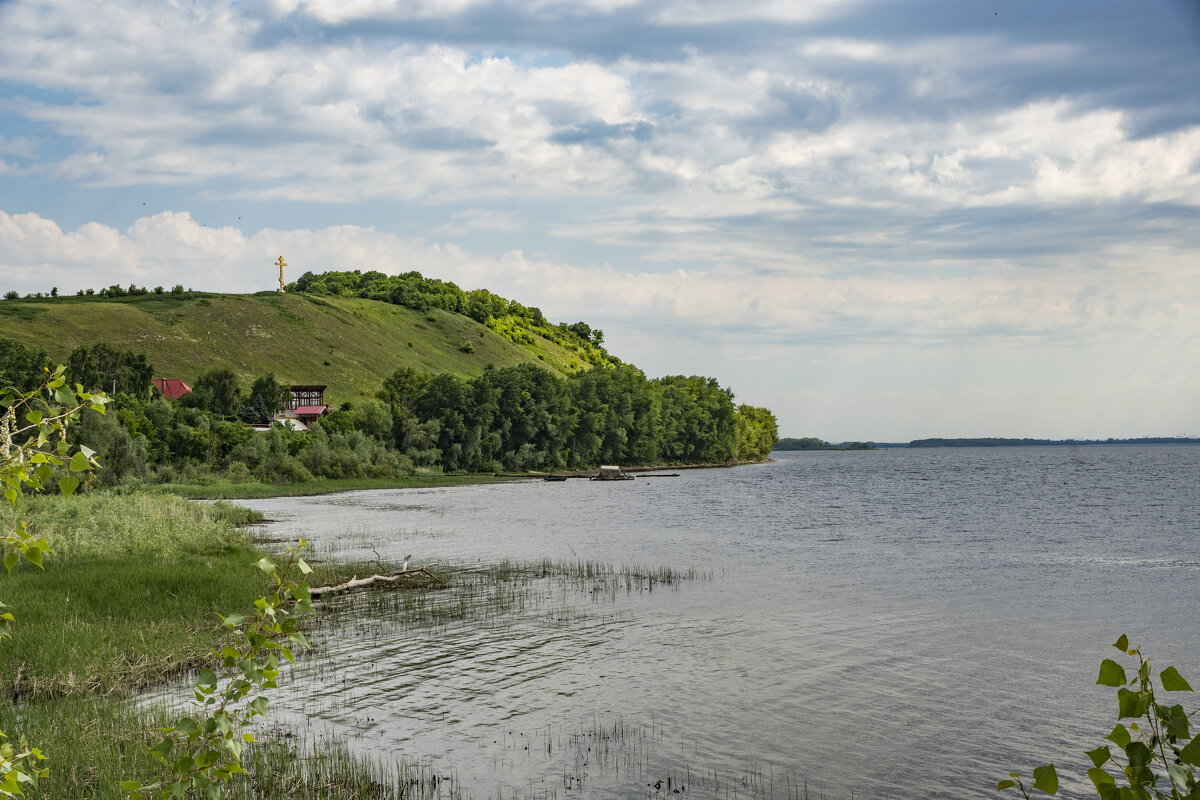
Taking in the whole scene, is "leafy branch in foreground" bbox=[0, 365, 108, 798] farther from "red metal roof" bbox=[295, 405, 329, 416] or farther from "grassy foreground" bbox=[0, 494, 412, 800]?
"red metal roof" bbox=[295, 405, 329, 416]

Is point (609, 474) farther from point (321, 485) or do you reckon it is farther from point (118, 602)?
point (118, 602)

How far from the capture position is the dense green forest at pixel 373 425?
3809 inches

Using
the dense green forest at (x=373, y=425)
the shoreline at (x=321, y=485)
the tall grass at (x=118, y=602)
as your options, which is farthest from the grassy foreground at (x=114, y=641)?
the dense green forest at (x=373, y=425)

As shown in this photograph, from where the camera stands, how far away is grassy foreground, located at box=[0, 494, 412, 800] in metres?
12.6

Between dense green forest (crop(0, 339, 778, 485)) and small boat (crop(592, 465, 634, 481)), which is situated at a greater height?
dense green forest (crop(0, 339, 778, 485))

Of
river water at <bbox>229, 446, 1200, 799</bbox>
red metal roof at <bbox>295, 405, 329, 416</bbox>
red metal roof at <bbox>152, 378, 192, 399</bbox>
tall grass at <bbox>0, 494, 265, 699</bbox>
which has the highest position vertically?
red metal roof at <bbox>152, 378, 192, 399</bbox>

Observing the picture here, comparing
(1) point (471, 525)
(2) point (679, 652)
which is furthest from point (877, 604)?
(1) point (471, 525)

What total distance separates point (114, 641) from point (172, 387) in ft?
457

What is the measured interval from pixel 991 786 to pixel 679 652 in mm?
9898

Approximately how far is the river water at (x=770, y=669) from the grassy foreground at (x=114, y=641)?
2.44 metres

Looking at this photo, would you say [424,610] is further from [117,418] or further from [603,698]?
[117,418]

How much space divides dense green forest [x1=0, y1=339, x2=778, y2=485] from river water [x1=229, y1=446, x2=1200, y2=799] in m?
56.7

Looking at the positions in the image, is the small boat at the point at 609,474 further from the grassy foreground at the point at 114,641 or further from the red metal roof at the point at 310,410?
the grassy foreground at the point at 114,641

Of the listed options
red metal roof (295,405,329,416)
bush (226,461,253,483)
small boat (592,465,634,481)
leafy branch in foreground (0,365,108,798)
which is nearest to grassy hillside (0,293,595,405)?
red metal roof (295,405,329,416)
